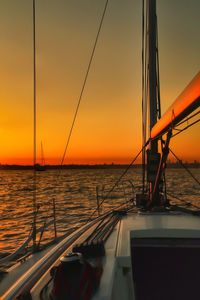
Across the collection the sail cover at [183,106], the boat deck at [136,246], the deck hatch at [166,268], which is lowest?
the deck hatch at [166,268]

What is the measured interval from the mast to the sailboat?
0.02m

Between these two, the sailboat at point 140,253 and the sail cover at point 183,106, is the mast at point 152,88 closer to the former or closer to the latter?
the sailboat at point 140,253

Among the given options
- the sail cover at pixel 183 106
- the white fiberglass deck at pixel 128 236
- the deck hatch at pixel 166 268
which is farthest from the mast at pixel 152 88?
the deck hatch at pixel 166 268

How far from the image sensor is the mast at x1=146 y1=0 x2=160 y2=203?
8141mm

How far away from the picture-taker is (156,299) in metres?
5.26

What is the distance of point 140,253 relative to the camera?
17.6 ft

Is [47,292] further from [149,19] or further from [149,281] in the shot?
[149,19]

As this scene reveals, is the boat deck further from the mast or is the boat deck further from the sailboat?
the mast

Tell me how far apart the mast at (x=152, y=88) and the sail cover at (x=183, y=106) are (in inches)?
80.9

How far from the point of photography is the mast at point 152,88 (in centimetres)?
814

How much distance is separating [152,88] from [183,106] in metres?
4.08

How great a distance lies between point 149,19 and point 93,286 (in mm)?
6499

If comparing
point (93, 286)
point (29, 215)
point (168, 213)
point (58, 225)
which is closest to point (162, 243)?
point (168, 213)

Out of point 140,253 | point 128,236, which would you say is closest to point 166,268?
point 140,253
